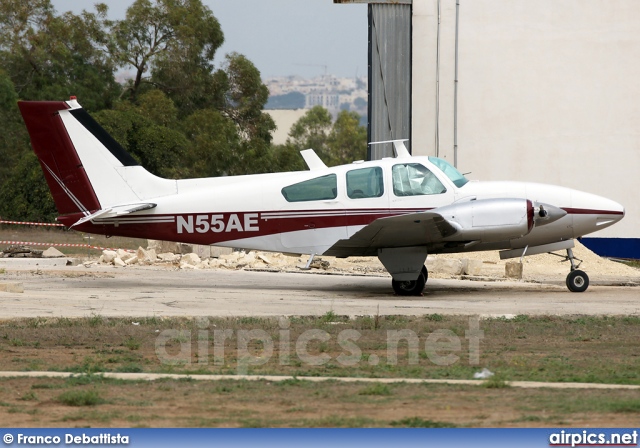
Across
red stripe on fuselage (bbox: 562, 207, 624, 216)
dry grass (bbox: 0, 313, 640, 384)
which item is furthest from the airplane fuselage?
dry grass (bbox: 0, 313, 640, 384)

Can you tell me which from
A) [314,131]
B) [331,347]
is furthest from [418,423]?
[314,131]

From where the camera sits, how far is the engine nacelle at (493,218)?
1638 cm

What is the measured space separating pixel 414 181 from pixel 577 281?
3745 millimetres

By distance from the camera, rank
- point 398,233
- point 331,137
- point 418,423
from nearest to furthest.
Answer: point 418,423, point 398,233, point 331,137

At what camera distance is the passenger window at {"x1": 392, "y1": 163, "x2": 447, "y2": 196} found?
56.0 ft

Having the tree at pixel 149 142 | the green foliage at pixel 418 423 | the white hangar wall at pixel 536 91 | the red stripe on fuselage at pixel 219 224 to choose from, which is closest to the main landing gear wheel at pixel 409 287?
the red stripe on fuselage at pixel 219 224

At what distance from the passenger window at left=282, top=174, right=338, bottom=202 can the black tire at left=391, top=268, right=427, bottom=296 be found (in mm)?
1995

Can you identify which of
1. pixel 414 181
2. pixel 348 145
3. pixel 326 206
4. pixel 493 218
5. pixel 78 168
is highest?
pixel 348 145

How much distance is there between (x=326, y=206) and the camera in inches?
682

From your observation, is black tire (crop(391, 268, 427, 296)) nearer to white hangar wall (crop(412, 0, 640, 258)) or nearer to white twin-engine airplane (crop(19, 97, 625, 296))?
white twin-engine airplane (crop(19, 97, 625, 296))

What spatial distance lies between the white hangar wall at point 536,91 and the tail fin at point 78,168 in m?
15.5

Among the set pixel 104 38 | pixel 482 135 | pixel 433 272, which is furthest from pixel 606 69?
pixel 104 38

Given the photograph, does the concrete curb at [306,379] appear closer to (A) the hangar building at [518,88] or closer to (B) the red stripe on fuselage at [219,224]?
(B) the red stripe on fuselage at [219,224]

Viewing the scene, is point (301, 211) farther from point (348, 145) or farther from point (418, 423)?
point (348, 145)
